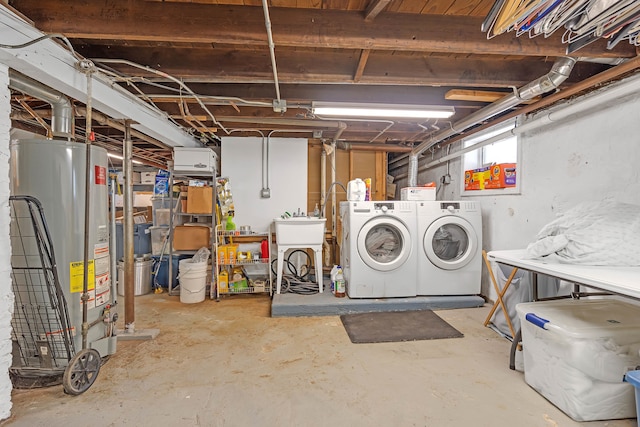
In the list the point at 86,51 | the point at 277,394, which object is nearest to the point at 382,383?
the point at 277,394

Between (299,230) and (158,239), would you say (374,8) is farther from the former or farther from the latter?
(158,239)

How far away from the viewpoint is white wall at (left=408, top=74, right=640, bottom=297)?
199 centimetres

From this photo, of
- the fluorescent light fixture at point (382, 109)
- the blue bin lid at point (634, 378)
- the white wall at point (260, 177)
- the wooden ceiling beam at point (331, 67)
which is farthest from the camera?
the white wall at point (260, 177)

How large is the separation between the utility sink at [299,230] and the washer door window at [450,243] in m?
1.23

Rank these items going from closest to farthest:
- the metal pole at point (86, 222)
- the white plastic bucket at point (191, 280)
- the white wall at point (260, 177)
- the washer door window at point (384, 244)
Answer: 1. the metal pole at point (86, 222)
2. the washer door window at point (384, 244)
3. the white plastic bucket at point (191, 280)
4. the white wall at point (260, 177)

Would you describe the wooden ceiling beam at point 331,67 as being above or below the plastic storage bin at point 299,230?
above

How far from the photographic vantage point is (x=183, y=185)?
3.83m

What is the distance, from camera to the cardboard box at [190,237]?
3713 millimetres

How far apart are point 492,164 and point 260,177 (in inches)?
118

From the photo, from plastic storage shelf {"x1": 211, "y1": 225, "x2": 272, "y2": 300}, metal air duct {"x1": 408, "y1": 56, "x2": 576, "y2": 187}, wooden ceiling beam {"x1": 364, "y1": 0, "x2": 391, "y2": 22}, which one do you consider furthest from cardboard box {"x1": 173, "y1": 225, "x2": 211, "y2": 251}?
metal air duct {"x1": 408, "y1": 56, "x2": 576, "y2": 187}

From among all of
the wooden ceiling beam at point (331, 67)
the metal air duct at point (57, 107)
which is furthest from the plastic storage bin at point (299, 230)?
the metal air duct at point (57, 107)

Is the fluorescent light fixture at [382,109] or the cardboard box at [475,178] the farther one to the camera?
the cardboard box at [475,178]

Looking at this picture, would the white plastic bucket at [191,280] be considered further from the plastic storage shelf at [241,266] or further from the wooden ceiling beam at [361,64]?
the wooden ceiling beam at [361,64]

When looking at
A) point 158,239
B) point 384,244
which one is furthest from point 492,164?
point 158,239
